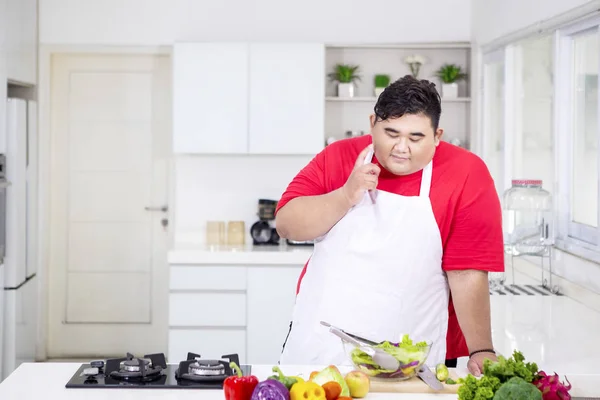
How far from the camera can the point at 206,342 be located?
4.93 meters

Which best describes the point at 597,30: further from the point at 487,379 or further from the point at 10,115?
the point at 10,115

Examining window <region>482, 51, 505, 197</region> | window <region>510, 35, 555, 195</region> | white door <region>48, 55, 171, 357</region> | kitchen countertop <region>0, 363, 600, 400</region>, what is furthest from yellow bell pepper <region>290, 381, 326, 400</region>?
Result: white door <region>48, 55, 171, 357</region>

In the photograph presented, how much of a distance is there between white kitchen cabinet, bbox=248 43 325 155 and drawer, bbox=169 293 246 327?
3.03ft

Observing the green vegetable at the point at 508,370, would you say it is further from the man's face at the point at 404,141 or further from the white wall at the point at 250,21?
the white wall at the point at 250,21

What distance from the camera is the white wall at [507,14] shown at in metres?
3.85

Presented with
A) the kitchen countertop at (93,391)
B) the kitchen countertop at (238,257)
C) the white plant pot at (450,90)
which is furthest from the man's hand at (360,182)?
the white plant pot at (450,90)

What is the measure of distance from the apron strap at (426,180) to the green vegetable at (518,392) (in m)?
0.82

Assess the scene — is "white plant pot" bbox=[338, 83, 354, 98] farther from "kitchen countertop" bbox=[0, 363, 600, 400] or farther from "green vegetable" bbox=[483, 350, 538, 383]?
"green vegetable" bbox=[483, 350, 538, 383]

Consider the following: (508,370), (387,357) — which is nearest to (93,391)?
(387,357)

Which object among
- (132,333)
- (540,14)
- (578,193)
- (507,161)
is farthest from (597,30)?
(132,333)

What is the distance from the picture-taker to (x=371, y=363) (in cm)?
196

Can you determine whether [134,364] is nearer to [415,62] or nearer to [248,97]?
[248,97]

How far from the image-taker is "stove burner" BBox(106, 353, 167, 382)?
203 centimetres

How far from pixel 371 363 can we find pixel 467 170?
675 millimetres
